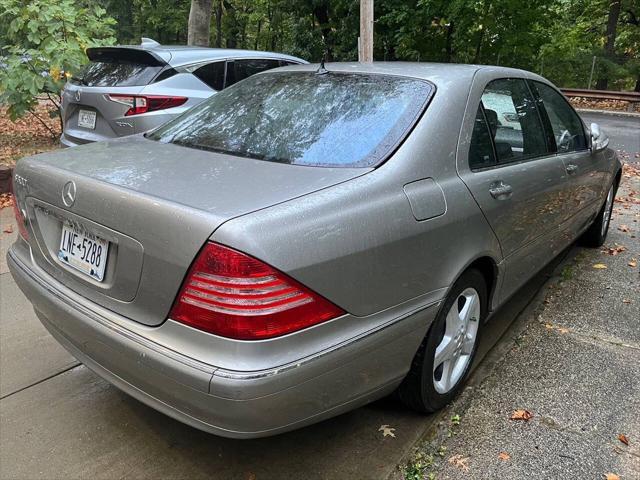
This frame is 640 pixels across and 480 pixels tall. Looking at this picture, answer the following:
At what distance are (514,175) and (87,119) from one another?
4.02 meters

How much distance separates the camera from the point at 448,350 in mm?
2566

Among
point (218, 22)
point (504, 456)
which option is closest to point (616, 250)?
point (504, 456)

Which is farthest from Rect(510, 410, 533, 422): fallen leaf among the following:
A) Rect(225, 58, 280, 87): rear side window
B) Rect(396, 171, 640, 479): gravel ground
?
Rect(225, 58, 280, 87): rear side window

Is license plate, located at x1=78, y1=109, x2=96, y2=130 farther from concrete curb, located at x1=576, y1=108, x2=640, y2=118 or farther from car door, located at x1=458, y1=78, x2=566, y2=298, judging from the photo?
concrete curb, located at x1=576, y1=108, x2=640, y2=118

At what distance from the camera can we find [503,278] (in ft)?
9.55

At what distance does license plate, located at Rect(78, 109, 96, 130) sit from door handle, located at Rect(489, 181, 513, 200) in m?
3.90

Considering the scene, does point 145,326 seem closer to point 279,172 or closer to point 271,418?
point 271,418

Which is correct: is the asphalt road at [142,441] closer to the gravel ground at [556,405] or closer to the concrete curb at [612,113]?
the gravel ground at [556,405]

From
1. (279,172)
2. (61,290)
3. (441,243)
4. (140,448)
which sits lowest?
(140,448)

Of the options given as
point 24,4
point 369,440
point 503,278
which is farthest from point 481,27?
point 369,440

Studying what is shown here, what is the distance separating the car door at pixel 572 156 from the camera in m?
3.55

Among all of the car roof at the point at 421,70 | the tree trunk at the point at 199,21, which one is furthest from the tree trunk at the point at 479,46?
the car roof at the point at 421,70

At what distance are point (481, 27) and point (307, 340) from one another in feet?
43.2

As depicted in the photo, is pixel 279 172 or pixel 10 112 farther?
pixel 10 112
